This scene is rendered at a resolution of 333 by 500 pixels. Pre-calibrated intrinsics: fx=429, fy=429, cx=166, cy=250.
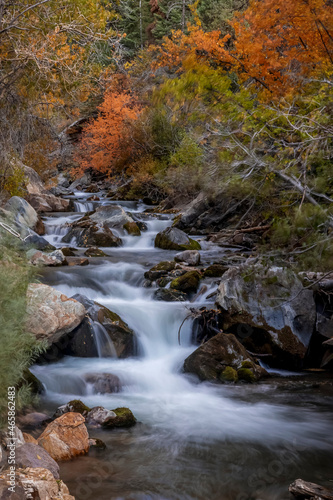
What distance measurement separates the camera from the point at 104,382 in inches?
232

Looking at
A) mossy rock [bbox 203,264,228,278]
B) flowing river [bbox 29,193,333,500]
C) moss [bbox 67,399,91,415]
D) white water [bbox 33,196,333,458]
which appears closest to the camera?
flowing river [bbox 29,193,333,500]

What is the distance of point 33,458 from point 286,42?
27.5 feet

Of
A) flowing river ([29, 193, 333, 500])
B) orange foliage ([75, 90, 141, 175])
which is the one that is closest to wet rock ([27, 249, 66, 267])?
flowing river ([29, 193, 333, 500])

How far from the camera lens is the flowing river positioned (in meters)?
3.77

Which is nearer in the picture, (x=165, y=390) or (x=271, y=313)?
(x=165, y=390)

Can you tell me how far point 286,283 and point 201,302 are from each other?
1.69 m

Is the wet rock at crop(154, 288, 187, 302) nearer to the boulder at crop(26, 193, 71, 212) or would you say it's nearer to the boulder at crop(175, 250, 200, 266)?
the boulder at crop(175, 250, 200, 266)

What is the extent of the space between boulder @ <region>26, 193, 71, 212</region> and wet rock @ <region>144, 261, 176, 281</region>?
928 cm

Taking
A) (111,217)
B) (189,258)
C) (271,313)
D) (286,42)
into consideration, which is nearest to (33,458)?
(271,313)

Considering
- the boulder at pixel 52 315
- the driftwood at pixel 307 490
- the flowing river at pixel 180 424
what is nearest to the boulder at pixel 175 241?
the flowing river at pixel 180 424

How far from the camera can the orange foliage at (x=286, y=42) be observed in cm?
693

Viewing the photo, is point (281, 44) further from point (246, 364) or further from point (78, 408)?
point (78, 408)

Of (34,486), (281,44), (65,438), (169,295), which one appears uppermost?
(281,44)

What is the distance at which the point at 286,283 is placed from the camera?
23.5 feet
